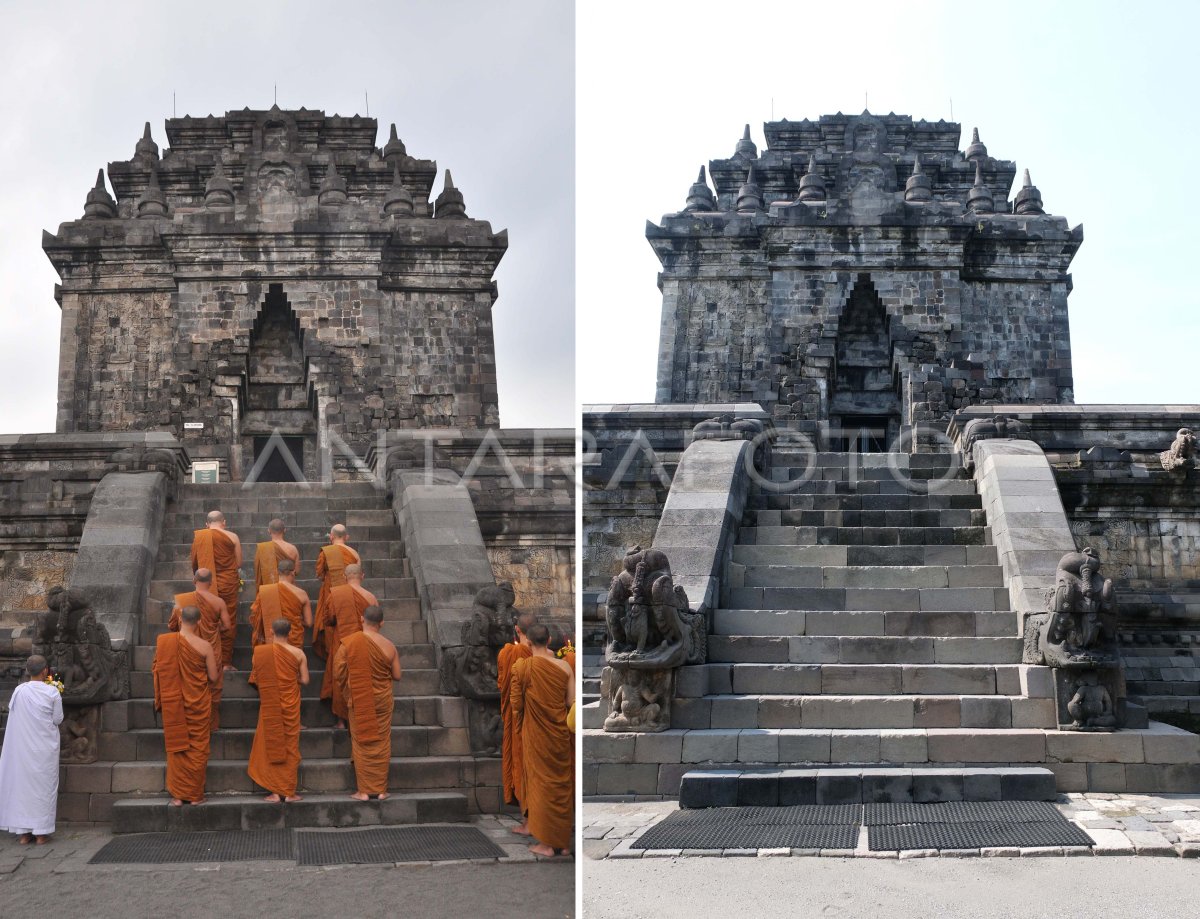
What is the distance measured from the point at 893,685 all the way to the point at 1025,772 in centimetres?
122

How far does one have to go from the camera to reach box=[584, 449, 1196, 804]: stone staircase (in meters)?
7.86

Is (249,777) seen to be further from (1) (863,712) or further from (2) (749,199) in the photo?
(2) (749,199)

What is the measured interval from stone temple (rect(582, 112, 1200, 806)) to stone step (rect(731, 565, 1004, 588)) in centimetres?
2

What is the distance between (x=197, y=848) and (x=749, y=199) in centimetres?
1745

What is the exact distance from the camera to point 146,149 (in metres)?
24.0

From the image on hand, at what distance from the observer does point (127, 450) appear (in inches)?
516

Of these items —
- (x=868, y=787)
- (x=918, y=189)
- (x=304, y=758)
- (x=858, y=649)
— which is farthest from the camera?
(x=918, y=189)

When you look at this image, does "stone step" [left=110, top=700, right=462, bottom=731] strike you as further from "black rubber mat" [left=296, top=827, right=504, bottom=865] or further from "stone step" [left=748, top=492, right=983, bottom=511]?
"stone step" [left=748, top=492, right=983, bottom=511]

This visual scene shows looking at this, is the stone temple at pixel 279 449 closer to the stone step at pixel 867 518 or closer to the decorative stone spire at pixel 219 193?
the decorative stone spire at pixel 219 193

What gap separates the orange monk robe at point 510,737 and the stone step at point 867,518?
2.74m

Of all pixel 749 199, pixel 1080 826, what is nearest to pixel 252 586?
pixel 1080 826

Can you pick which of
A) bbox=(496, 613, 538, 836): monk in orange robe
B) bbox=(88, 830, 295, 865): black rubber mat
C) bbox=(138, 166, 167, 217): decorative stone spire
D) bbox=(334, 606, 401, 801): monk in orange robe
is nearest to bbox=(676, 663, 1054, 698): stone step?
bbox=(496, 613, 538, 836): monk in orange robe

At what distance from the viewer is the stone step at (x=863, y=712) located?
328 inches

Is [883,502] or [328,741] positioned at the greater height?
[883,502]
